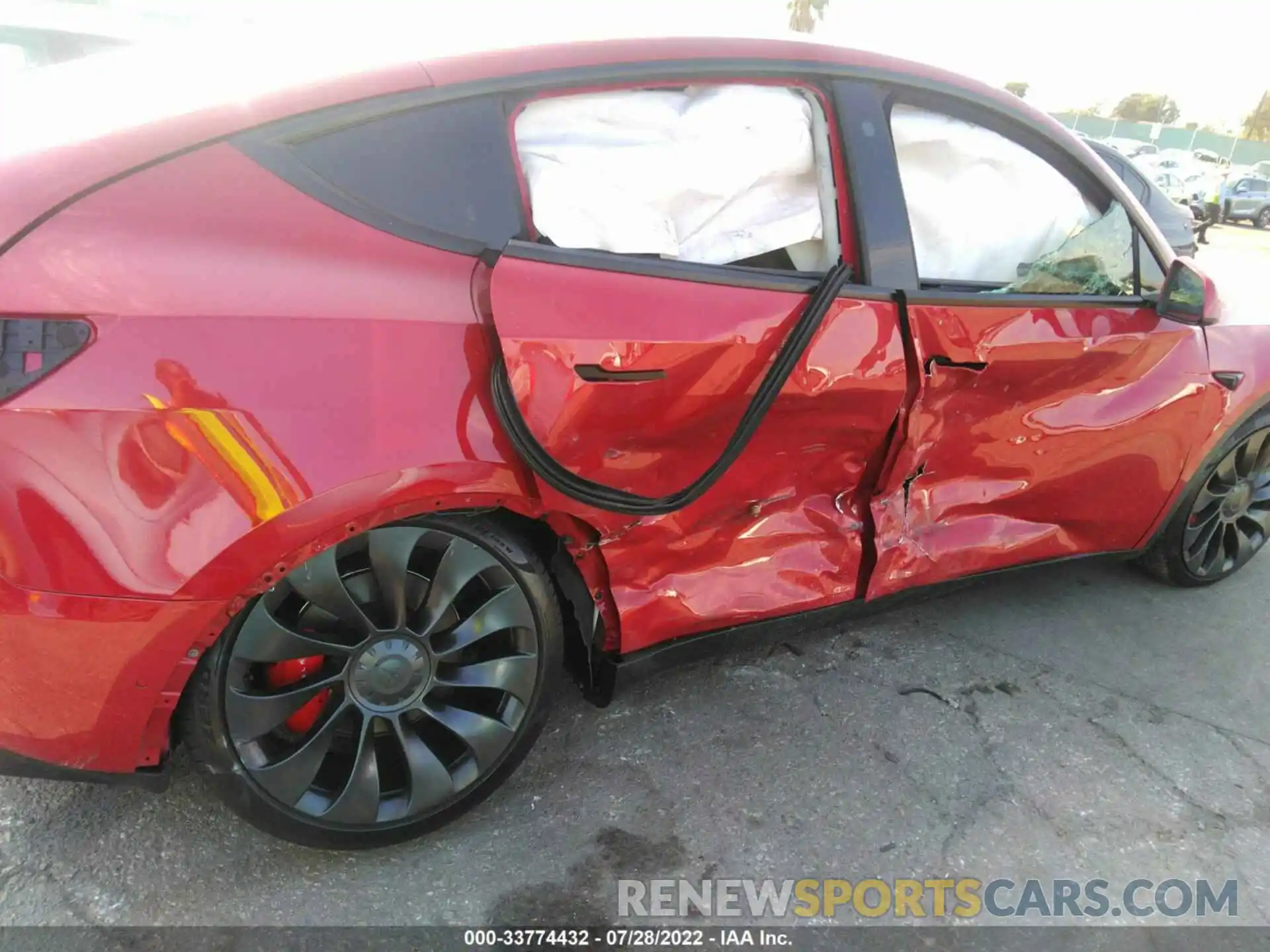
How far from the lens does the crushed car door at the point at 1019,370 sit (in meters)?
2.31

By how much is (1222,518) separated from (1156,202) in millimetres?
4317

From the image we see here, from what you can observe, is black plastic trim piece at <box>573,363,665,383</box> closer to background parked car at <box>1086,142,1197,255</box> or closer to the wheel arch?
the wheel arch

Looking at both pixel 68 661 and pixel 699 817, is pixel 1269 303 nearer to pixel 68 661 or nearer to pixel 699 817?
pixel 699 817

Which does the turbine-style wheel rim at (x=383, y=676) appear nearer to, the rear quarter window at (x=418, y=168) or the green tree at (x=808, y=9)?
the rear quarter window at (x=418, y=168)

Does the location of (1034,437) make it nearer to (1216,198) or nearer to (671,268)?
(671,268)

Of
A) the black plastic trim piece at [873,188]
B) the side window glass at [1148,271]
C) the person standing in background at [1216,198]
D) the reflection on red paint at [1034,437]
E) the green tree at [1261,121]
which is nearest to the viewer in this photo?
the black plastic trim piece at [873,188]

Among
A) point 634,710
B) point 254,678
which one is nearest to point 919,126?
point 634,710

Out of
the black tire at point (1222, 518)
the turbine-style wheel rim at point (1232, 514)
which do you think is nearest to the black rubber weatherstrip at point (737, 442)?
the black tire at point (1222, 518)

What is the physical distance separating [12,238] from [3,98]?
0.69 meters

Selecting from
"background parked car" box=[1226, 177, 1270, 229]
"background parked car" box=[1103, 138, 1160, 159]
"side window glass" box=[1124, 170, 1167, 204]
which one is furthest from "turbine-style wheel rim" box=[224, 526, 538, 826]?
"background parked car" box=[1103, 138, 1160, 159]

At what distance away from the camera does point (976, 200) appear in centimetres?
251

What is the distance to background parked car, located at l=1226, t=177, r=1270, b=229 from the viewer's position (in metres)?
24.7

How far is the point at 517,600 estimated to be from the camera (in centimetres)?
195

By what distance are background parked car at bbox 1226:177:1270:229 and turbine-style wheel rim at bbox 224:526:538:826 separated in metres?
29.6
